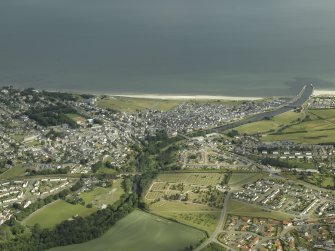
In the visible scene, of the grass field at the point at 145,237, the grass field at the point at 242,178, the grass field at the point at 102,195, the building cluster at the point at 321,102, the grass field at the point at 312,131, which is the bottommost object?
the grass field at the point at 145,237

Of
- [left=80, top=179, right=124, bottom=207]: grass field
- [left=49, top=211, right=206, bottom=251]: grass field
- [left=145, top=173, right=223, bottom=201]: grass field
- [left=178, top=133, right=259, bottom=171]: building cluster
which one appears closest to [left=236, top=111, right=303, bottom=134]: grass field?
[left=178, top=133, right=259, bottom=171]: building cluster

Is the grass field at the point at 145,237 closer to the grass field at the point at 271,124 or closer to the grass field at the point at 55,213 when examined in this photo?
the grass field at the point at 55,213

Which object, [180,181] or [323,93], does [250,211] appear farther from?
[323,93]

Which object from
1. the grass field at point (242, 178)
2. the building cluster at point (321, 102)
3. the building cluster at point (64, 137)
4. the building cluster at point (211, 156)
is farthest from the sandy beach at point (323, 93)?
the grass field at point (242, 178)

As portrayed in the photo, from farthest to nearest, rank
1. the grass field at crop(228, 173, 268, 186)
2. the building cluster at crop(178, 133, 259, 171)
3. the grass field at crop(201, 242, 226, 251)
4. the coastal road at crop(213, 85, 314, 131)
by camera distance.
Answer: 1. the coastal road at crop(213, 85, 314, 131)
2. the building cluster at crop(178, 133, 259, 171)
3. the grass field at crop(228, 173, 268, 186)
4. the grass field at crop(201, 242, 226, 251)

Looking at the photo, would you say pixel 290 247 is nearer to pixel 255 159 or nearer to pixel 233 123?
pixel 255 159

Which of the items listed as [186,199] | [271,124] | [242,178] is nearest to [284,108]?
[271,124]

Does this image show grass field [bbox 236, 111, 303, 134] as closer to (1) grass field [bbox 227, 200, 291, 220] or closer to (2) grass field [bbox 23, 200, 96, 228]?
(1) grass field [bbox 227, 200, 291, 220]
